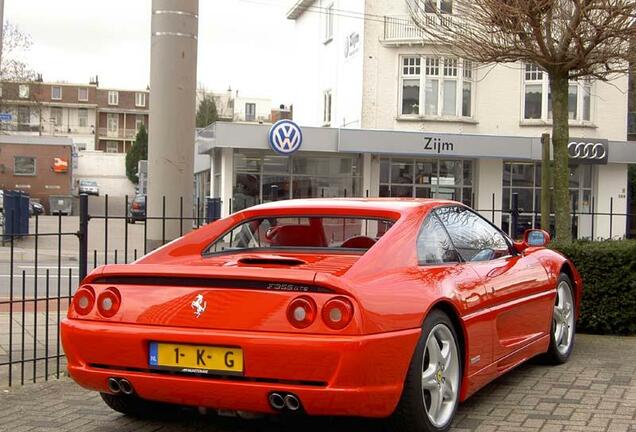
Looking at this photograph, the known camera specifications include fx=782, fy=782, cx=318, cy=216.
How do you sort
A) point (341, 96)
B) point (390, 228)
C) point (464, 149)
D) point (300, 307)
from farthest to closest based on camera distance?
point (341, 96) < point (464, 149) < point (390, 228) < point (300, 307)

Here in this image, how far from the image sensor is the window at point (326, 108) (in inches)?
1270

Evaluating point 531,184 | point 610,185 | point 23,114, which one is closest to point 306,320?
point 531,184

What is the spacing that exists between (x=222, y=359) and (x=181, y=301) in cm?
38

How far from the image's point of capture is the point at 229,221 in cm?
527

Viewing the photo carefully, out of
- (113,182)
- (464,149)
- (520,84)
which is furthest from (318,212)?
(113,182)

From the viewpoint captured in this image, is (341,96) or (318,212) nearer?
(318,212)

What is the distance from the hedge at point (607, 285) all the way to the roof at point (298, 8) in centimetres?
2847

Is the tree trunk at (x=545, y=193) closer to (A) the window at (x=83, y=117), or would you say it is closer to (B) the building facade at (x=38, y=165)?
(B) the building facade at (x=38, y=165)

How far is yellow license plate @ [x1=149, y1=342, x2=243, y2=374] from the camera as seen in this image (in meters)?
3.84

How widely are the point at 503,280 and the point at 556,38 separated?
4396 mm

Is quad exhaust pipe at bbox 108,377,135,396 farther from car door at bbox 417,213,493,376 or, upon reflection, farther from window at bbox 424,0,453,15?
window at bbox 424,0,453,15

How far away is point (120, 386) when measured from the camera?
161 inches

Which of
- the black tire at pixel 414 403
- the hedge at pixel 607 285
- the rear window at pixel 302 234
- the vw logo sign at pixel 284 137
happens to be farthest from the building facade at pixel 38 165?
the black tire at pixel 414 403

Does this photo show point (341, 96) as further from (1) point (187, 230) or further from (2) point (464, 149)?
(1) point (187, 230)
